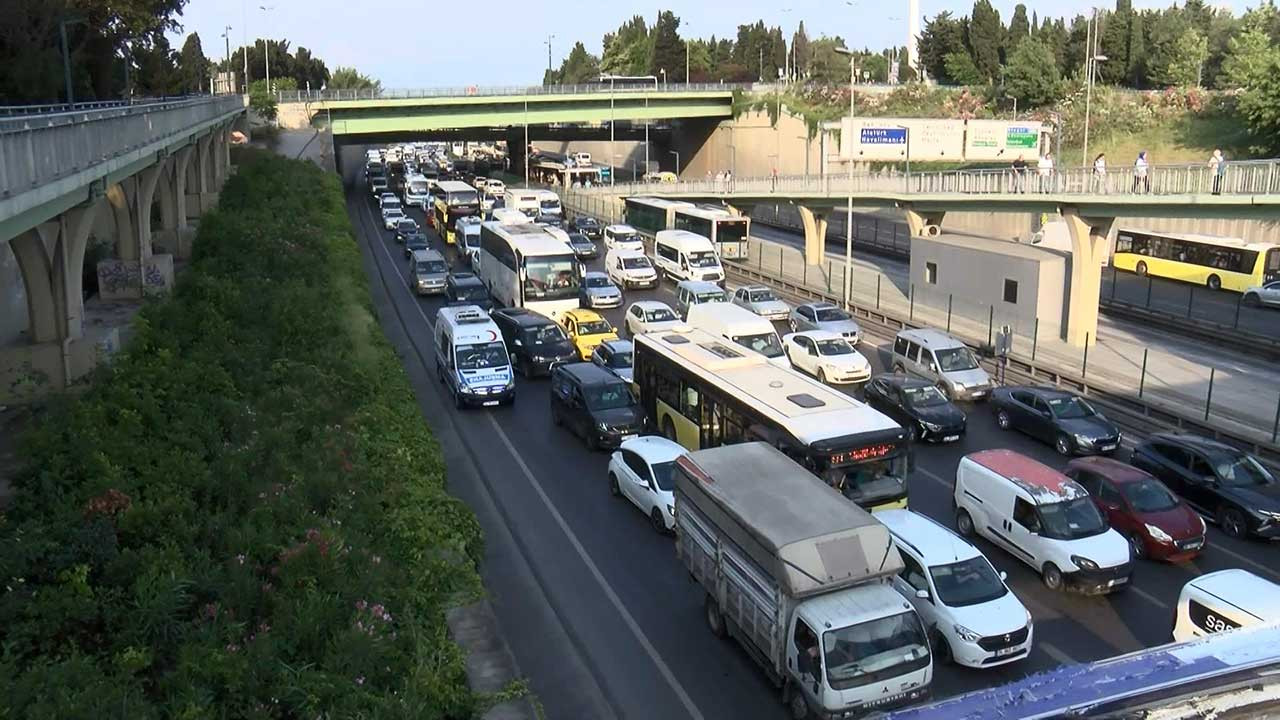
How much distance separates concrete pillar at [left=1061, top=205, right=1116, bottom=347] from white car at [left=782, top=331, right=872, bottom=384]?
31.4 feet

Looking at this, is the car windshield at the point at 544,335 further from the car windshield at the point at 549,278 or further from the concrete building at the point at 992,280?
the concrete building at the point at 992,280

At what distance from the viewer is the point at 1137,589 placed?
1647cm

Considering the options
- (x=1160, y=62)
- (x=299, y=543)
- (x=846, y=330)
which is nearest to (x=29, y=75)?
(x=846, y=330)

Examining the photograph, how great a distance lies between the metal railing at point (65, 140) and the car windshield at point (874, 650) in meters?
12.3

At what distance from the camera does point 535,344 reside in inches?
1188

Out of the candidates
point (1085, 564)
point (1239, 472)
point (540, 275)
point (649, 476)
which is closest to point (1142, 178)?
point (1239, 472)

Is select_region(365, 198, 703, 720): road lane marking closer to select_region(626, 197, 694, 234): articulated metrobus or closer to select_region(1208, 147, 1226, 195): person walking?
select_region(1208, 147, 1226, 195): person walking

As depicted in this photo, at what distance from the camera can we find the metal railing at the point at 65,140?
14469 mm

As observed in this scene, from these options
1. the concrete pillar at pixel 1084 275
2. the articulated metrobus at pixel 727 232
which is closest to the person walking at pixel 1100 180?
the concrete pillar at pixel 1084 275

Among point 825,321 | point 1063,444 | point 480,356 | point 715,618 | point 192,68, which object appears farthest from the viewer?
point 192,68

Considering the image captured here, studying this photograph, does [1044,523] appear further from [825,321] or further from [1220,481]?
[825,321]

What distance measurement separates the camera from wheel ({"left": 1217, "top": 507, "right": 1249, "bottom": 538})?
60.2 feet

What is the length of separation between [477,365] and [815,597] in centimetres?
1596

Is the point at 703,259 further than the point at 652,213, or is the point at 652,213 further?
the point at 652,213
